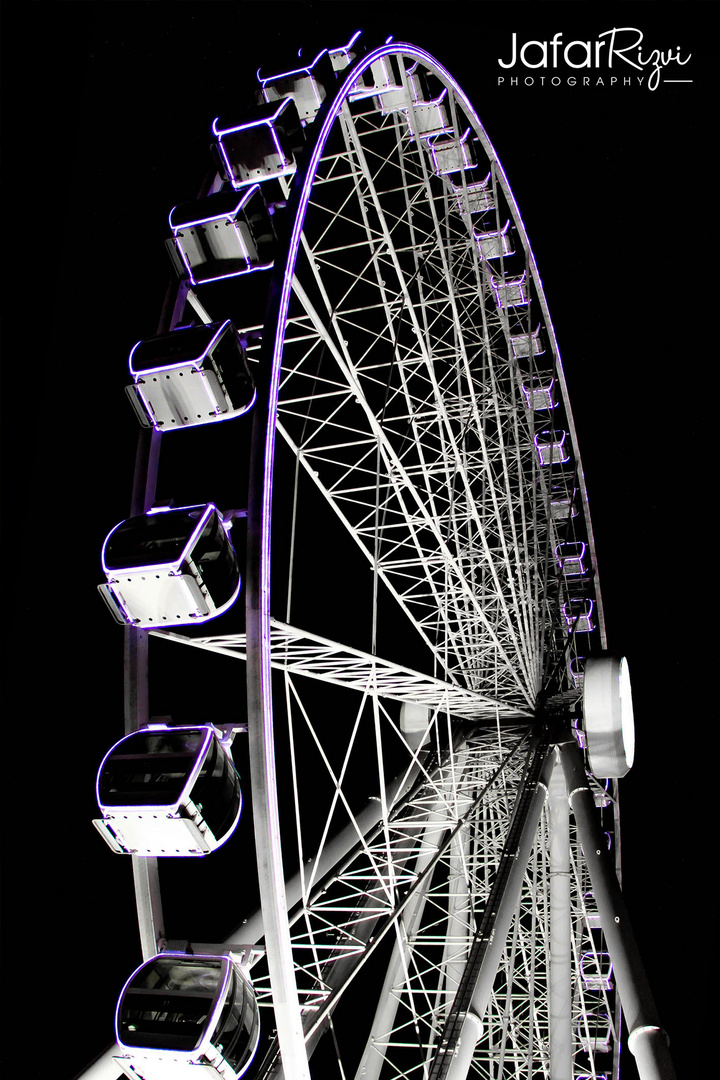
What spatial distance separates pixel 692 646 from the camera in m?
18.8

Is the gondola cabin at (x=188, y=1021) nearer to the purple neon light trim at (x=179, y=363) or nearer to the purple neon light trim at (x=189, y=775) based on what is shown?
the purple neon light trim at (x=189, y=775)

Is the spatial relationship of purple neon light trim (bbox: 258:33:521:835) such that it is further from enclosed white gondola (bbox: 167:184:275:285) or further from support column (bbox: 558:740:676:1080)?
support column (bbox: 558:740:676:1080)

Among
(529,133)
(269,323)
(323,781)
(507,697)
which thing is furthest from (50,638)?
(529,133)

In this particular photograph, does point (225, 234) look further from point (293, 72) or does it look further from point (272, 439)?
point (272, 439)

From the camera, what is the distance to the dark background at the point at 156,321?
1074 centimetres

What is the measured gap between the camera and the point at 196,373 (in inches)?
213

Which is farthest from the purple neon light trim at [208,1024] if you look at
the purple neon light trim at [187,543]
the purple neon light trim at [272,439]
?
the purple neon light trim at [187,543]

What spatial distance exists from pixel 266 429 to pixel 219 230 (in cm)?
206

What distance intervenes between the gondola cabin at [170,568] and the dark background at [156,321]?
4.78m

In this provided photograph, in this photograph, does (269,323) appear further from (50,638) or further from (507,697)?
(507,697)

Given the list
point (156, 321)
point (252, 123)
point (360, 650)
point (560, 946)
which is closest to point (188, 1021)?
point (560, 946)

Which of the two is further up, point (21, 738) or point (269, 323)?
point (269, 323)

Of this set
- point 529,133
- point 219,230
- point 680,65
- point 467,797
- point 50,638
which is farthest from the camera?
point 529,133
